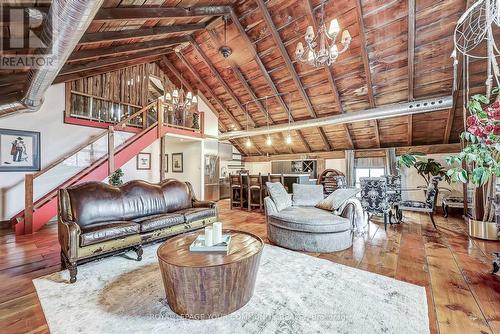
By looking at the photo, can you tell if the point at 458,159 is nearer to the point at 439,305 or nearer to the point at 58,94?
the point at 439,305

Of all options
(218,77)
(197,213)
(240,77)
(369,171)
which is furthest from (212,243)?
(369,171)

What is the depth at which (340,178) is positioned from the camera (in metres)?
5.75

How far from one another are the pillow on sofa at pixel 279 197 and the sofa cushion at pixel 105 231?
2105mm

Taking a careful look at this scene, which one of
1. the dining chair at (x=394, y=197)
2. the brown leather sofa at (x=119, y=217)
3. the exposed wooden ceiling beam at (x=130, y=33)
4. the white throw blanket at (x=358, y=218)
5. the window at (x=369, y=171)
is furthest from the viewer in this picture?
the window at (x=369, y=171)

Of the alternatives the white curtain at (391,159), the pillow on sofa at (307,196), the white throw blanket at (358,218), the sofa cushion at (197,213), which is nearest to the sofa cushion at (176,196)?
the sofa cushion at (197,213)

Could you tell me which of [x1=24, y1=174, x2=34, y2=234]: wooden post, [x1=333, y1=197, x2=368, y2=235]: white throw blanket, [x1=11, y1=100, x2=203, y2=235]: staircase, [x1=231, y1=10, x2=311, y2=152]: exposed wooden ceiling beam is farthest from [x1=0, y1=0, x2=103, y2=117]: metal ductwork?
[x1=333, y1=197, x2=368, y2=235]: white throw blanket

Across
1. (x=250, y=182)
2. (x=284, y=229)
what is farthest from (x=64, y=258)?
(x=250, y=182)

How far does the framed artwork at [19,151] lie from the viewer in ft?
15.8

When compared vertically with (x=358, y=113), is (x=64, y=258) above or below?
below

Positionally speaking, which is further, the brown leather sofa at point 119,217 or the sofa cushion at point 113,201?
the sofa cushion at point 113,201

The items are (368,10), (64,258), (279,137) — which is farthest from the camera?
(279,137)

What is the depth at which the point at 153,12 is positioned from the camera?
363cm

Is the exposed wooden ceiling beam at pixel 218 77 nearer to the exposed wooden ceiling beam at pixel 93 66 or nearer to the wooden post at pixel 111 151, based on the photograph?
the exposed wooden ceiling beam at pixel 93 66

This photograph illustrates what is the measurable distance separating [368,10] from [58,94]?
281 inches
